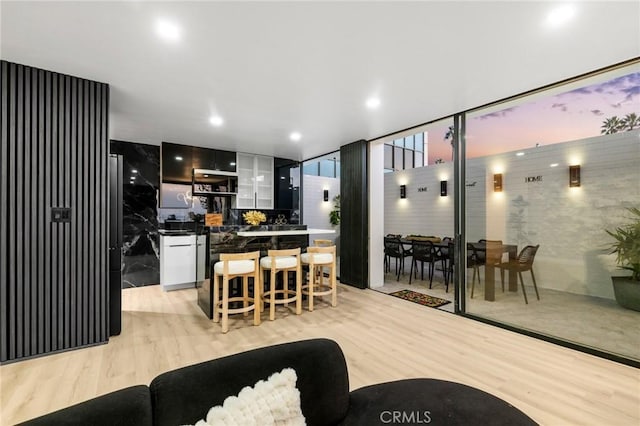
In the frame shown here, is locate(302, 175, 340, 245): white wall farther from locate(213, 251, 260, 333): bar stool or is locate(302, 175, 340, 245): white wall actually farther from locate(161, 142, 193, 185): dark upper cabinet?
locate(213, 251, 260, 333): bar stool

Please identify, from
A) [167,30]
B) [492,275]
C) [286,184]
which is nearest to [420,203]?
[286,184]

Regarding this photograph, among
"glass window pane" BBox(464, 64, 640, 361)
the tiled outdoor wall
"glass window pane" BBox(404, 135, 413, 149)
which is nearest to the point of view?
"glass window pane" BBox(464, 64, 640, 361)

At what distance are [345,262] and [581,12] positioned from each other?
4.43m

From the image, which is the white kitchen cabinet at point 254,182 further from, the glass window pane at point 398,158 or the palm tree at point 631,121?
the palm tree at point 631,121

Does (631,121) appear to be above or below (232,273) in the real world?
above

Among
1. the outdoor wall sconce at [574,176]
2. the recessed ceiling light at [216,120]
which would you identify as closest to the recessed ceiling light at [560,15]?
the outdoor wall sconce at [574,176]

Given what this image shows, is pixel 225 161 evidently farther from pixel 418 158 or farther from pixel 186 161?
pixel 418 158

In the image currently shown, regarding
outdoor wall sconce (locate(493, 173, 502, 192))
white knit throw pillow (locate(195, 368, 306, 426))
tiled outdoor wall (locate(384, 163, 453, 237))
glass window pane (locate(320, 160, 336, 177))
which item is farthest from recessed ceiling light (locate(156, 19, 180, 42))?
glass window pane (locate(320, 160, 336, 177))

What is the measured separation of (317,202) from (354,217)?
2.63m

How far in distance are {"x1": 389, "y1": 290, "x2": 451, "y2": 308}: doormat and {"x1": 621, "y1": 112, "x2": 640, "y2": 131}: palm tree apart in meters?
2.90

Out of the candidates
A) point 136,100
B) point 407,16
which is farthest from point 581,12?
point 136,100

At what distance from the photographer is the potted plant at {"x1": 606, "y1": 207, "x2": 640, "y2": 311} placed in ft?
9.12

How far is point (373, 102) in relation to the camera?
11.5 feet

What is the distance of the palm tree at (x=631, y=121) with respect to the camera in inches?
112
